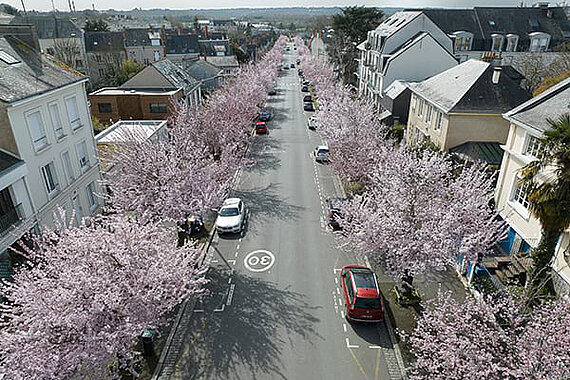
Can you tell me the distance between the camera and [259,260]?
2392cm

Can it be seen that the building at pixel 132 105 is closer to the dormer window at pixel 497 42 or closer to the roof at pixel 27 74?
the roof at pixel 27 74

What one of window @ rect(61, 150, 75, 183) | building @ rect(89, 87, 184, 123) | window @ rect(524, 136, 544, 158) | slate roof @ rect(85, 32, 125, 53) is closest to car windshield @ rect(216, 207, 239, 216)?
window @ rect(61, 150, 75, 183)

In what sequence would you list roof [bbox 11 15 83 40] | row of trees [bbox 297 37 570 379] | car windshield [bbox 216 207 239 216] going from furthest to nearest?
roof [bbox 11 15 83 40]
car windshield [bbox 216 207 239 216]
row of trees [bbox 297 37 570 379]

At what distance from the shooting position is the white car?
26453 millimetres

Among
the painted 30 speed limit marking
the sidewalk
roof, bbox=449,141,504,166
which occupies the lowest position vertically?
the painted 30 speed limit marking

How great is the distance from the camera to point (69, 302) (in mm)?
12227

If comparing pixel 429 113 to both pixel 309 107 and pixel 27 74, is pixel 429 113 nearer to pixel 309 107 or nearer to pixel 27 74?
pixel 27 74

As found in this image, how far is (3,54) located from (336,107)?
2748cm

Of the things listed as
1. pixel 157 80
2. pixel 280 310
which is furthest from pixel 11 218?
pixel 157 80

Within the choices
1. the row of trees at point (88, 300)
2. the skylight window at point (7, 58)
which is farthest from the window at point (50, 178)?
the row of trees at point (88, 300)

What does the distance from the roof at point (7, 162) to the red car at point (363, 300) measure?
1878 cm

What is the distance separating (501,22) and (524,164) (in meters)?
50.5

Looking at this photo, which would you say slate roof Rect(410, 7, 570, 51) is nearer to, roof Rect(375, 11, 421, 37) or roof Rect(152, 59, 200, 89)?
roof Rect(375, 11, 421, 37)

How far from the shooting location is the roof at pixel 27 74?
20547 mm
